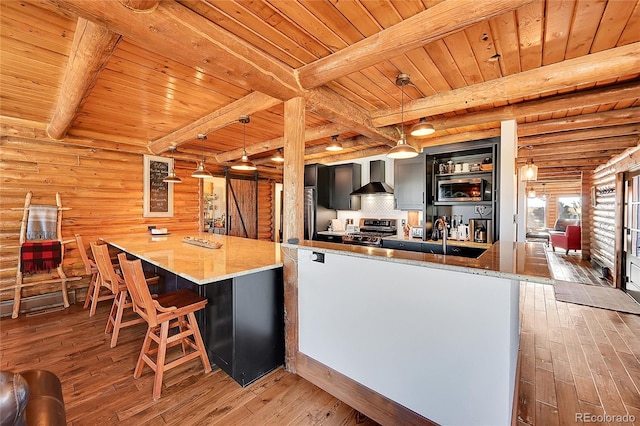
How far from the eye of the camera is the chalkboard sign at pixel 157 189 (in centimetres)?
500

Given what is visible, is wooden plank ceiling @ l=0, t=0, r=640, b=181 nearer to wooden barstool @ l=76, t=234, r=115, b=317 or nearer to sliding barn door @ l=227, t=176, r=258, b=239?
wooden barstool @ l=76, t=234, r=115, b=317

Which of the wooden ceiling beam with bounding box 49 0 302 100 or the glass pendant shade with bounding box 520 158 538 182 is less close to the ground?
the wooden ceiling beam with bounding box 49 0 302 100

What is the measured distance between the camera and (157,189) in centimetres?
514

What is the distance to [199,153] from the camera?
5578mm

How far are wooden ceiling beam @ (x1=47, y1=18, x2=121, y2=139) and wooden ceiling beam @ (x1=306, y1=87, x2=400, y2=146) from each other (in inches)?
55.9

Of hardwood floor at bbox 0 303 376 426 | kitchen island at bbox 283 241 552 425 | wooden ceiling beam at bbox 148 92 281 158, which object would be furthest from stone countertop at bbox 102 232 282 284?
wooden ceiling beam at bbox 148 92 281 158

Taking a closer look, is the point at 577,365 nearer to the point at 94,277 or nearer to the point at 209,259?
the point at 209,259

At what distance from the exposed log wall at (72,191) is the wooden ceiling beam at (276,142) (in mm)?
1505

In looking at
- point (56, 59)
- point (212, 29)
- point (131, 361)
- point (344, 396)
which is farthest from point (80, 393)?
point (212, 29)

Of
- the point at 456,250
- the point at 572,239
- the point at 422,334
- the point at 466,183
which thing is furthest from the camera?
the point at 572,239

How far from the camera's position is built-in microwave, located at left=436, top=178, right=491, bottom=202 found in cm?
407

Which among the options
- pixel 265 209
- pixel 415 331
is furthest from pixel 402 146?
pixel 265 209

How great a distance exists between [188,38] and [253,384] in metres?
2.46

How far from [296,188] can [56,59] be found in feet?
7.01
